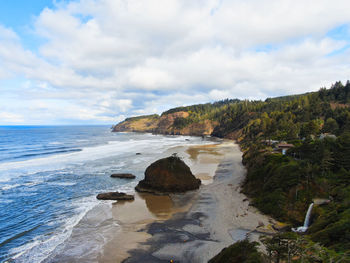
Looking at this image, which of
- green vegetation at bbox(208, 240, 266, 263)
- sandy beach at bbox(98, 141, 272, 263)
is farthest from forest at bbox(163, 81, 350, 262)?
sandy beach at bbox(98, 141, 272, 263)

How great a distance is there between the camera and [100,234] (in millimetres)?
20562

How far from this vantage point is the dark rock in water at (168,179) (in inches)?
1315

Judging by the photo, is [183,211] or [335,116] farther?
[335,116]

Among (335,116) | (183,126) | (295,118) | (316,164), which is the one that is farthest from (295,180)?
(183,126)

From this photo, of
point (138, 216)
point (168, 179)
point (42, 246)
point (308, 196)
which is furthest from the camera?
point (168, 179)

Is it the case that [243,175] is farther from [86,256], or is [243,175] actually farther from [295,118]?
[295,118]

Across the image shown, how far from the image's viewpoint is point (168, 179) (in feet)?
112

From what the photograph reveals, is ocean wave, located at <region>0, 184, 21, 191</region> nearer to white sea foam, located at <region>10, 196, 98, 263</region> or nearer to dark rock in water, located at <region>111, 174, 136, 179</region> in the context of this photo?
dark rock in water, located at <region>111, 174, 136, 179</region>

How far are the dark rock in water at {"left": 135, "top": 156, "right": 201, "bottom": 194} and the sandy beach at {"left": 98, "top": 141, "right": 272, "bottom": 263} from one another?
1.57m

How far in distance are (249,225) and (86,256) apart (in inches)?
632

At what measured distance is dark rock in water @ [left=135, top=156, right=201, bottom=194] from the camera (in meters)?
33.4

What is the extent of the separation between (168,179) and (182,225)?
12082 mm

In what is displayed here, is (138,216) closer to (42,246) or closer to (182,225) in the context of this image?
(182,225)

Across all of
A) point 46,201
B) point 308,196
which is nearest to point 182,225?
point 308,196
